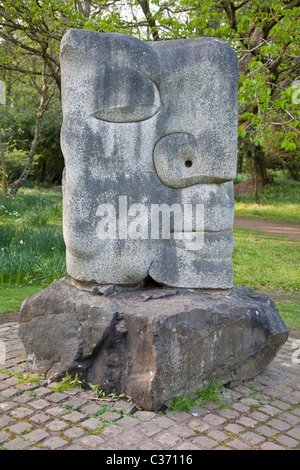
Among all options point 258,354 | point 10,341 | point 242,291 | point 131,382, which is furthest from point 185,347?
point 10,341

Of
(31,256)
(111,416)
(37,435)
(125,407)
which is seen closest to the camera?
(37,435)

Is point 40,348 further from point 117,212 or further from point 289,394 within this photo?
point 289,394

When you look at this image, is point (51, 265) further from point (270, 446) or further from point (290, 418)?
point (270, 446)

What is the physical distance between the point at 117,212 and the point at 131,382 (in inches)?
50.6

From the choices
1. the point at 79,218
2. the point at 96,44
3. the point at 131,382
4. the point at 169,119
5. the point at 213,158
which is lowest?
the point at 131,382

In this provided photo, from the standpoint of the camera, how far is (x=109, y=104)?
3.72m

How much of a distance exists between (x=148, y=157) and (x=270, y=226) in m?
10.9

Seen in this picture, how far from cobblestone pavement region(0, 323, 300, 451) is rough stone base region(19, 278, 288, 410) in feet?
0.50

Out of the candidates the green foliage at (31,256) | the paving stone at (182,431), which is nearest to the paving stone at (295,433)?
the paving stone at (182,431)

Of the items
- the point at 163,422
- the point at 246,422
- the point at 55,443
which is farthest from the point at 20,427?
the point at 246,422

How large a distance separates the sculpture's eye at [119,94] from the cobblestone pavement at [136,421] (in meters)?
2.09

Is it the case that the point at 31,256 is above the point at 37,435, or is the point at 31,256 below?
above

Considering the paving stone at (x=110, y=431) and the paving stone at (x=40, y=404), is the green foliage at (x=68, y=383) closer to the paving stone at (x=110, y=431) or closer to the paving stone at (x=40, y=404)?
the paving stone at (x=40, y=404)

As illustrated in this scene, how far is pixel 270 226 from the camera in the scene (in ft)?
46.3
